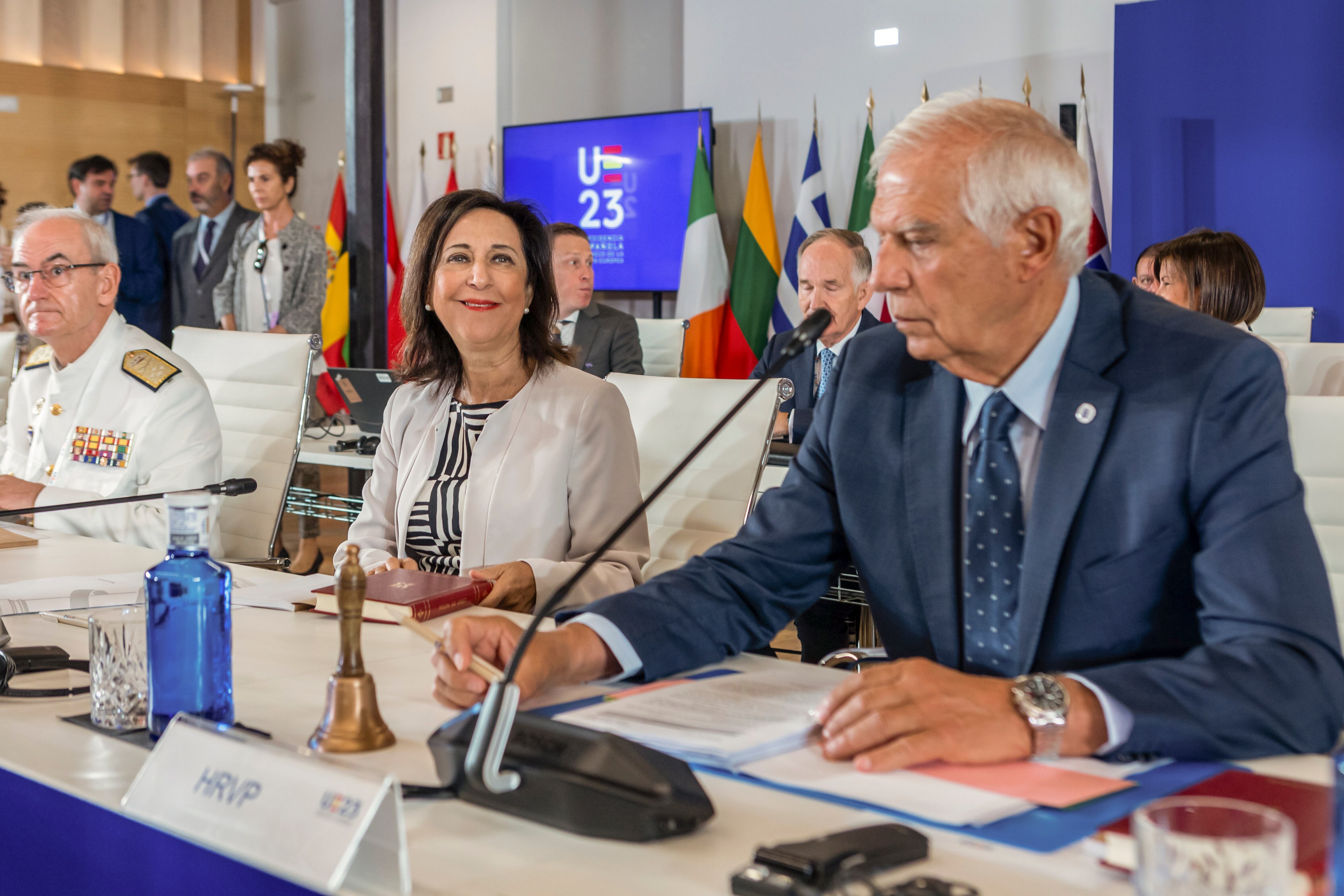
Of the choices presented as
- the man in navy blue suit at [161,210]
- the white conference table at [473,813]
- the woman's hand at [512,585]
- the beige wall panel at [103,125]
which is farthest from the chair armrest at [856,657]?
the beige wall panel at [103,125]

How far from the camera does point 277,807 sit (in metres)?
0.80

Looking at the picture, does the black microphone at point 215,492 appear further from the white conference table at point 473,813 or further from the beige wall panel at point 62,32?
the beige wall panel at point 62,32

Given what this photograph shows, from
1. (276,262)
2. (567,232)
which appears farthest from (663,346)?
(276,262)

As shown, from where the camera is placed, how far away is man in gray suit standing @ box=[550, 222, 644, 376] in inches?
174

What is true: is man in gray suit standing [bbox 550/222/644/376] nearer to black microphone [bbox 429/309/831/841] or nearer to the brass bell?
the brass bell

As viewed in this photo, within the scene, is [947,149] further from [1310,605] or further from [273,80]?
[273,80]

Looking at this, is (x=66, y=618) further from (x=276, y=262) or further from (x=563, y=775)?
(x=276, y=262)

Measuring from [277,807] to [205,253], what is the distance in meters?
5.51

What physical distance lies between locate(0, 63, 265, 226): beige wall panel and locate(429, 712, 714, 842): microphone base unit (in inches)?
310

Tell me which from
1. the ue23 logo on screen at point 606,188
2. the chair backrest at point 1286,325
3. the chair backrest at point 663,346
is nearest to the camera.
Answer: the chair backrest at point 1286,325

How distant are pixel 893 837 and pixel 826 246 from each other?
3323mm

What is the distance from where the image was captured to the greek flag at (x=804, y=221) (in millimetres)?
5883

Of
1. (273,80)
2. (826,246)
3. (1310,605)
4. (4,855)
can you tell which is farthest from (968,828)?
(273,80)

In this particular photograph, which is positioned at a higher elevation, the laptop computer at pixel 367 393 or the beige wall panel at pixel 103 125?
the beige wall panel at pixel 103 125
